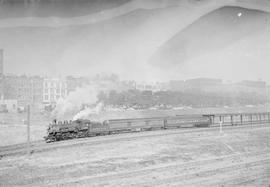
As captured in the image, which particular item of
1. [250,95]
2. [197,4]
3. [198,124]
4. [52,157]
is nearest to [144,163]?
[52,157]

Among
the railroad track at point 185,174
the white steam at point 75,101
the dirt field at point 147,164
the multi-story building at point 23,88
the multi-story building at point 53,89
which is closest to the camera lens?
the railroad track at point 185,174

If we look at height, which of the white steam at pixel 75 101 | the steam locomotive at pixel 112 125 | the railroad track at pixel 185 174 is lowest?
the railroad track at pixel 185 174

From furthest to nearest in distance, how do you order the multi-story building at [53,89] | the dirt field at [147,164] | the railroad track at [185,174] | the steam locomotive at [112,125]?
1. the multi-story building at [53,89]
2. the steam locomotive at [112,125]
3. the dirt field at [147,164]
4. the railroad track at [185,174]

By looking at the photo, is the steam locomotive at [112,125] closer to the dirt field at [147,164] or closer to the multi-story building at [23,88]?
the dirt field at [147,164]

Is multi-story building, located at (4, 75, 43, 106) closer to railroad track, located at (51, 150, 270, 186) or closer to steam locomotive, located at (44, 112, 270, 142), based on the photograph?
steam locomotive, located at (44, 112, 270, 142)

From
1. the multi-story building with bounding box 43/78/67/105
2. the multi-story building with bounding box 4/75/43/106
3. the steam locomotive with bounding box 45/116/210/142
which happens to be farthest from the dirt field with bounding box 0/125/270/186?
the multi-story building with bounding box 4/75/43/106

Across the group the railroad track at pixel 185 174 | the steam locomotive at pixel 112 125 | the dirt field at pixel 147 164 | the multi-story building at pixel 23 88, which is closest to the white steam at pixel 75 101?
the multi-story building at pixel 23 88
